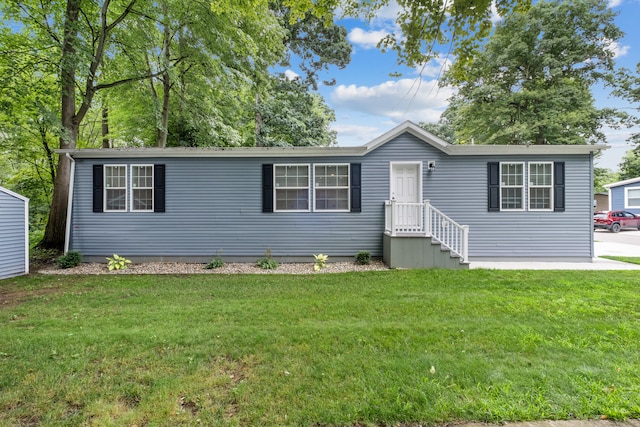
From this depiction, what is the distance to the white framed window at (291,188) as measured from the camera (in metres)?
8.09

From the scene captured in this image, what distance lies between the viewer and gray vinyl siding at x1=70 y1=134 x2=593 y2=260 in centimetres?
800

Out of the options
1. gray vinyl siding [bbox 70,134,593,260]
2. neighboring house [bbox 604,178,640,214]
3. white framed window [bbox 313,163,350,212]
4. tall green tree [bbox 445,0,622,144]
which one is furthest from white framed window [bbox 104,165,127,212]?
neighboring house [bbox 604,178,640,214]

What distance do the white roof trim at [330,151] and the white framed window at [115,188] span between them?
1.25 ft

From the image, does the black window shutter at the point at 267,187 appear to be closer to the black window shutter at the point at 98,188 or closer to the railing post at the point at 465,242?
the black window shutter at the point at 98,188

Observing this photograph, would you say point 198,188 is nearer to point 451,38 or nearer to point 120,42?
point 120,42

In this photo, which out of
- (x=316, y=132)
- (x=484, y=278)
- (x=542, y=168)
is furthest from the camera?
(x=316, y=132)

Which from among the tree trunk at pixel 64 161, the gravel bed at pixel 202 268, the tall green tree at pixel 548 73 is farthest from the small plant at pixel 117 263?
the tall green tree at pixel 548 73

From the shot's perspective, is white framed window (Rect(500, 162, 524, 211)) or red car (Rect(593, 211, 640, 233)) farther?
red car (Rect(593, 211, 640, 233))

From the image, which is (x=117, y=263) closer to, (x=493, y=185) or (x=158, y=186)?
(x=158, y=186)

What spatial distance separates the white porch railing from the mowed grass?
7.37 ft

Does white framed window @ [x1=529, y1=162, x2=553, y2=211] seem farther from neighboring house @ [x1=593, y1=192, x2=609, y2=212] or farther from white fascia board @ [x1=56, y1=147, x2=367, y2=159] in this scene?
neighboring house @ [x1=593, y1=192, x2=609, y2=212]

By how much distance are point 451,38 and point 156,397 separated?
4.95 metres

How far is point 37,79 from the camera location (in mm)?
8648

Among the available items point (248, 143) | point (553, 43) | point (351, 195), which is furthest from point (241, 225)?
point (553, 43)
